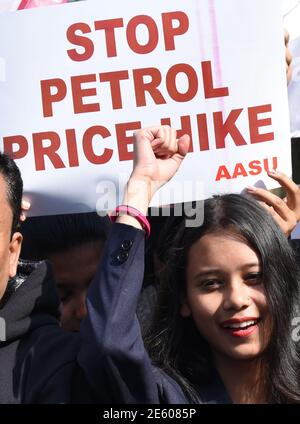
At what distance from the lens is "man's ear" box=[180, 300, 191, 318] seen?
114 inches

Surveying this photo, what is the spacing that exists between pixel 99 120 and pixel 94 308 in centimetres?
84

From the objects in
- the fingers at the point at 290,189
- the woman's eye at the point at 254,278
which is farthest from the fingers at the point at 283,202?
the woman's eye at the point at 254,278

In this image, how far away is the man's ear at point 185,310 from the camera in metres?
2.90

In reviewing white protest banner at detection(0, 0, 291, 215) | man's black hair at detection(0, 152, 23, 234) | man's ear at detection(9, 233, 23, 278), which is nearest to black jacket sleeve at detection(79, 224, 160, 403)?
man's ear at detection(9, 233, 23, 278)

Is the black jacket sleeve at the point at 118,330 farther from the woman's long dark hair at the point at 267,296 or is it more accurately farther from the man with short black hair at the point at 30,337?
the woman's long dark hair at the point at 267,296

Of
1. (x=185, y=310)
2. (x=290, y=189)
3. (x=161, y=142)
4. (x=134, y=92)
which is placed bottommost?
(x=185, y=310)

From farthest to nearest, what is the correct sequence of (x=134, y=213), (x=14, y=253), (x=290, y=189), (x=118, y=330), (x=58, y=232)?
(x=58, y=232), (x=290, y=189), (x=14, y=253), (x=134, y=213), (x=118, y=330)

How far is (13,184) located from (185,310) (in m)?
0.63

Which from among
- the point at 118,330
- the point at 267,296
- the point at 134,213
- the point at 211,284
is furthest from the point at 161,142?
the point at 118,330

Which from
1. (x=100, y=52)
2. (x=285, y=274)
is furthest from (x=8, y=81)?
(x=285, y=274)

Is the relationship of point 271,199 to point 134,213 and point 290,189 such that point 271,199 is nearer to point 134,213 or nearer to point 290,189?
point 290,189

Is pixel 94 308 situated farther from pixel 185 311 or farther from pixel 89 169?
pixel 89 169

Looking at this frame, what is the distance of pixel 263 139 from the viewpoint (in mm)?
3088

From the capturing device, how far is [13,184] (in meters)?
2.81
